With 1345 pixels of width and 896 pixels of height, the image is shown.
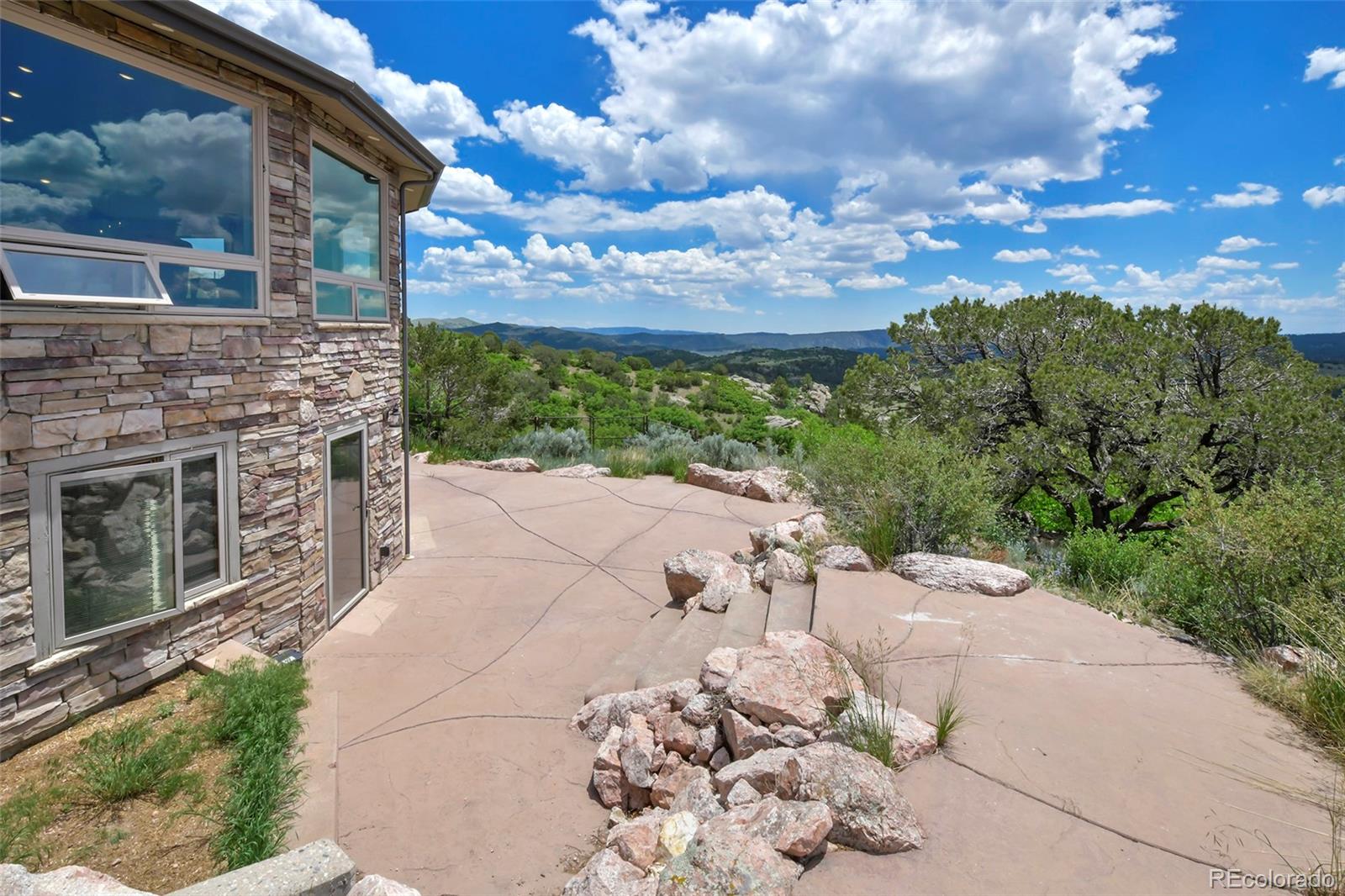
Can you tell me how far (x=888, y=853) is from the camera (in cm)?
298

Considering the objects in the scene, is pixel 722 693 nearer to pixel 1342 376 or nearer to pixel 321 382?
pixel 321 382

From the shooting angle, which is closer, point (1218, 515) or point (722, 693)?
point (722, 693)

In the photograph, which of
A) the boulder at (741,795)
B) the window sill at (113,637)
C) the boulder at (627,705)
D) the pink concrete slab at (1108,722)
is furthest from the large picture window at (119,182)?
the pink concrete slab at (1108,722)

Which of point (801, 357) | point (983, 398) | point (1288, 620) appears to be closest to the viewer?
point (1288, 620)

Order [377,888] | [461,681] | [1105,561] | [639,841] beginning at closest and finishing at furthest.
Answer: [377,888], [639,841], [461,681], [1105,561]

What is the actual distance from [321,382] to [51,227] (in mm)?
2359

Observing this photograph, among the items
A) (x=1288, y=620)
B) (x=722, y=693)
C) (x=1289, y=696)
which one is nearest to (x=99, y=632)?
→ (x=722, y=693)

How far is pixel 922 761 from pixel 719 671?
53.5 inches

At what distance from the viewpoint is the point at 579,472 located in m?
13.6

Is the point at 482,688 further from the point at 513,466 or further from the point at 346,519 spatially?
the point at 513,466

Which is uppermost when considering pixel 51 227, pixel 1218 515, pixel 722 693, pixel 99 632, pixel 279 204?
pixel 279 204

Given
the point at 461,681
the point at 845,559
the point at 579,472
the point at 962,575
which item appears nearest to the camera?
the point at 461,681

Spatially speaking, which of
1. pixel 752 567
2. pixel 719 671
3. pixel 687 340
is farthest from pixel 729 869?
pixel 687 340

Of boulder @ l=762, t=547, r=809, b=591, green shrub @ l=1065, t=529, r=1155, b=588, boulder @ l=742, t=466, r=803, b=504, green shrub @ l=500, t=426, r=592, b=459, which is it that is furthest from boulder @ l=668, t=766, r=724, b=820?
green shrub @ l=500, t=426, r=592, b=459
